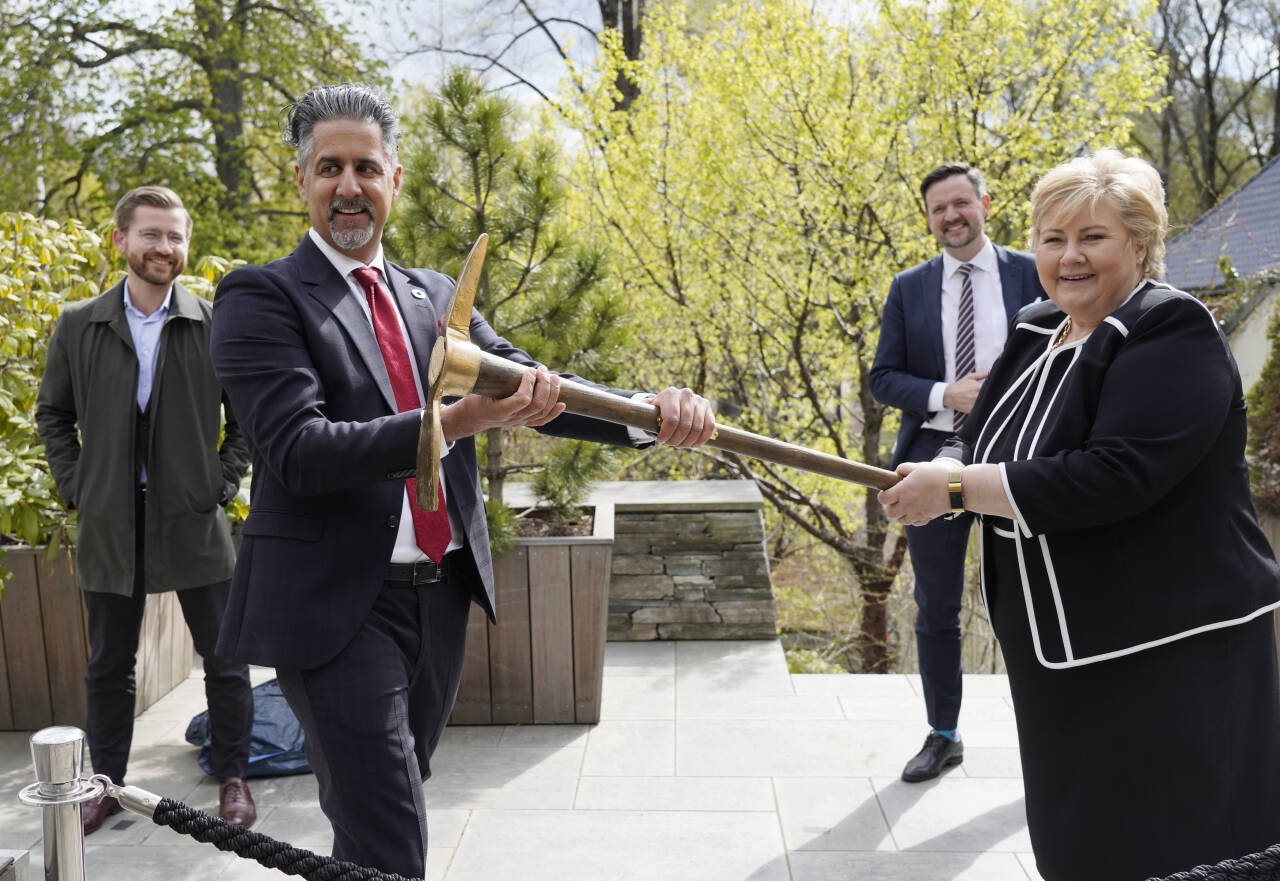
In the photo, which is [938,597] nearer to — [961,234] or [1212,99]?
[961,234]

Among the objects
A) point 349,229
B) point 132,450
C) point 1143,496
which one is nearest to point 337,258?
point 349,229

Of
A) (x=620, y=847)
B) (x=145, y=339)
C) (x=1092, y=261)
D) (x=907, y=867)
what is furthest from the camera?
(x=145, y=339)

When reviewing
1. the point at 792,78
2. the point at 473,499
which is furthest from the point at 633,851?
the point at 792,78

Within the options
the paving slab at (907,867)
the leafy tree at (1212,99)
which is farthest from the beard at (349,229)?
the leafy tree at (1212,99)

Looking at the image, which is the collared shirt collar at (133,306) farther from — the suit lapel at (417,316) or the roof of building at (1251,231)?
the roof of building at (1251,231)

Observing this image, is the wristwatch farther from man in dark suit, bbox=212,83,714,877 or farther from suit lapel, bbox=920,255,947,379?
suit lapel, bbox=920,255,947,379

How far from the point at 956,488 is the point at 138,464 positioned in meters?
2.59

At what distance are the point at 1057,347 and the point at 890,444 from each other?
12526mm

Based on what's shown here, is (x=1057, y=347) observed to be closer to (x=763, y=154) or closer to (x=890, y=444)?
(x=763, y=154)

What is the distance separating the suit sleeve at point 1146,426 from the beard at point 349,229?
1.32m

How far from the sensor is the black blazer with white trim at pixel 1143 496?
6.00 ft

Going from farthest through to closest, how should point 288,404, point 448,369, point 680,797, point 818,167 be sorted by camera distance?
1. point 818,167
2. point 680,797
3. point 288,404
4. point 448,369

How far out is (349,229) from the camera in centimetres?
213

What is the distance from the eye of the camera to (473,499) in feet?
7.23
